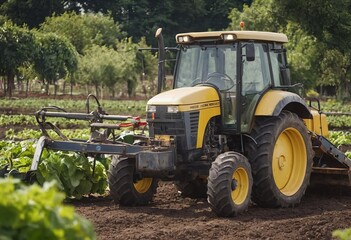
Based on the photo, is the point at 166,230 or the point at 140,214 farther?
the point at 140,214

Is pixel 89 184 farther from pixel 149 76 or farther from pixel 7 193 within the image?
pixel 149 76

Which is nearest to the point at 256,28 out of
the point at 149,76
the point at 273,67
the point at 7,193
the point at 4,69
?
the point at 149,76

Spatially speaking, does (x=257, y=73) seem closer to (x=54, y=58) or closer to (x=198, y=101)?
(x=198, y=101)

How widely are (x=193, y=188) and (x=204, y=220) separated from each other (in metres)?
2.21

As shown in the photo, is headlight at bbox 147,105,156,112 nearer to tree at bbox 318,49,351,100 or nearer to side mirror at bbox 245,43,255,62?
side mirror at bbox 245,43,255,62

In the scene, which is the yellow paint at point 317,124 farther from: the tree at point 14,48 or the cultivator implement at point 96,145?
the tree at point 14,48

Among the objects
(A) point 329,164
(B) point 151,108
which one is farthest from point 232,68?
(A) point 329,164

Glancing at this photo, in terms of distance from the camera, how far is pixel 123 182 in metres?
10.4

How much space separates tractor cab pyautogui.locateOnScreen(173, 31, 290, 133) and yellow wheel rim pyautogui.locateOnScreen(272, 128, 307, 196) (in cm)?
71

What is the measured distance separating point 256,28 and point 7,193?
153 ft

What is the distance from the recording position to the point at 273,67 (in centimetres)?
1096

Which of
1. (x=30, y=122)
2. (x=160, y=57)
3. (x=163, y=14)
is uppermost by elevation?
(x=163, y=14)

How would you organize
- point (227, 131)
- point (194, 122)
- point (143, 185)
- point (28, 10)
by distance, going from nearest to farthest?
point (194, 122) → point (227, 131) → point (143, 185) → point (28, 10)

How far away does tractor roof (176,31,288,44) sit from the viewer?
407 inches
